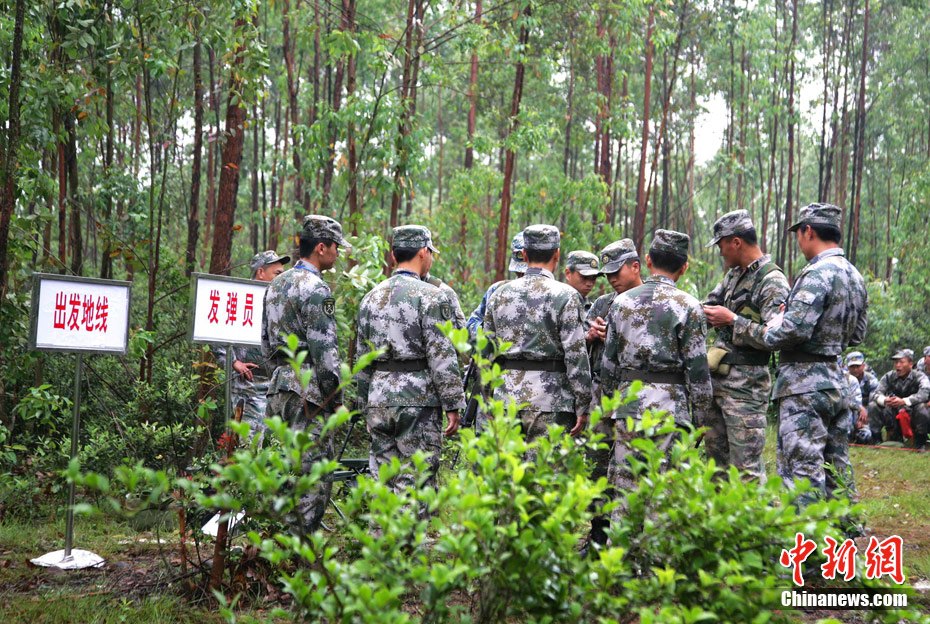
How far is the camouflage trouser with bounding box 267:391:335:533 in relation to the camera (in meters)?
4.31

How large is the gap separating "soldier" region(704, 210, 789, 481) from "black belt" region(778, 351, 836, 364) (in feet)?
0.69

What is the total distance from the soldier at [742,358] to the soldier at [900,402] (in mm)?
7766

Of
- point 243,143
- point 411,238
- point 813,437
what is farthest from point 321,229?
point 243,143

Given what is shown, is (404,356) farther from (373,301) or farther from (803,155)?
(803,155)

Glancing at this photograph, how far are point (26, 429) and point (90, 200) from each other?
2479 millimetres

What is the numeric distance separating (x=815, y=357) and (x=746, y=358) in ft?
1.31

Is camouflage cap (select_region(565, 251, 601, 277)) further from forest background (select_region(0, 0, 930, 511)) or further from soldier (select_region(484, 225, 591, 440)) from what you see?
forest background (select_region(0, 0, 930, 511))

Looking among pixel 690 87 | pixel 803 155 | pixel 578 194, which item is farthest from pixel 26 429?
pixel 803 155

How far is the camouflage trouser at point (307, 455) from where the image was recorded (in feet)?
14.1

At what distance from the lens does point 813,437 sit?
4238 mm

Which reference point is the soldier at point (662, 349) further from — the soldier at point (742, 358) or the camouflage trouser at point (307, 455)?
the camouflage trouser at point (307, 455)

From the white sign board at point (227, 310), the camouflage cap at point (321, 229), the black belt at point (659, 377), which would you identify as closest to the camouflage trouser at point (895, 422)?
the black belt at point (659, 377)

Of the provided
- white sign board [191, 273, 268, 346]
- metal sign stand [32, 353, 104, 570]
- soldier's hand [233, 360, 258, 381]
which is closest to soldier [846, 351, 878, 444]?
soldier's hand [233, 360, 258, 381]

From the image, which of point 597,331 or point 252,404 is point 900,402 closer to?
point 597,331
